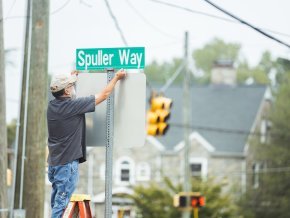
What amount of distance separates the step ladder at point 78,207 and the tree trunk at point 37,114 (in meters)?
4.14

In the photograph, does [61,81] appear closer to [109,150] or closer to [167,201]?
[109,150]

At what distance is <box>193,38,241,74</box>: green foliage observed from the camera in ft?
312

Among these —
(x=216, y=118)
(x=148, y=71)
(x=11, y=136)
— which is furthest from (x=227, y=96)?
(x=148, y=71)

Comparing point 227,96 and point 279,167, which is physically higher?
point 227,96

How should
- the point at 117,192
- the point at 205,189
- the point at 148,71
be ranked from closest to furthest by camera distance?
the point at 205,189, the point at 117,192, the point at 148,71

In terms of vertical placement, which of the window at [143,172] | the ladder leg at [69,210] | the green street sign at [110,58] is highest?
the window at [143,172]

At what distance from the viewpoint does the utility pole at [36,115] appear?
510 inches

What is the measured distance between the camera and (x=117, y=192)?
46844mm

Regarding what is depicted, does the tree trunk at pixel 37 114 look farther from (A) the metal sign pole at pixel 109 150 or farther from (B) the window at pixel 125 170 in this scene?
(B) the window at pixel 125 170

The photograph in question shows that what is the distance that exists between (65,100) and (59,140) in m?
0.37

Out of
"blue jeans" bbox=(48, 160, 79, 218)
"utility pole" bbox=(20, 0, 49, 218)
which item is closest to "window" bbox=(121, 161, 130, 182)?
"utility pole" bbox=(20, 0, 49, 218)

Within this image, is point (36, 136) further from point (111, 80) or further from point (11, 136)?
point (11, 136)

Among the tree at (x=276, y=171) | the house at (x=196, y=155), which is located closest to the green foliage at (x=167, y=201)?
the tree at (x=276, y=171)

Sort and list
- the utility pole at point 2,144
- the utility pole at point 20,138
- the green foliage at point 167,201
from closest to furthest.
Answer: the utility pole at point 2,144 < the utility pole at point 20,138 < the green foliage at point 167,201
